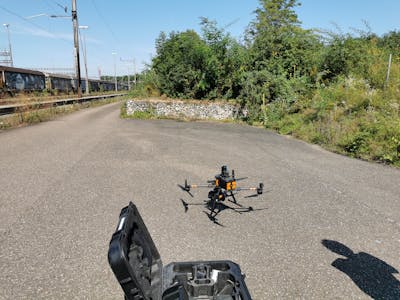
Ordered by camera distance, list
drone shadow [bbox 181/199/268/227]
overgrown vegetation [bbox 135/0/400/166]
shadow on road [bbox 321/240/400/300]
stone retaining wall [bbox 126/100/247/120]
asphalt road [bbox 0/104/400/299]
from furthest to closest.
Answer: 1. stone retaining wall [bbox 126/100/247/120]
2. overgrown vegetation [bbox 135/0/400/166]
3. drone shadow [bbox 181/199/268/227]
4. asphalt road [bbox 0/104/400/299]
5. shadow on road [bbox 321/240/400/300]

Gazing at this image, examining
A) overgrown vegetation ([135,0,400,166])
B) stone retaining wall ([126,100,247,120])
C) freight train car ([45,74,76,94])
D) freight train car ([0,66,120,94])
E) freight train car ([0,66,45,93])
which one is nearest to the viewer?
overgrown vegetation ([135,0,400,166])

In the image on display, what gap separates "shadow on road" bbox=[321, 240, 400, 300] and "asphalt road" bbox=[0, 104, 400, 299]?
0.04ft

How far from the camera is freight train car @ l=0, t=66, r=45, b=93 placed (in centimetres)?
2592

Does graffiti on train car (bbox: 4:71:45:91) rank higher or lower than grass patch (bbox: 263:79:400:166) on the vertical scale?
higher

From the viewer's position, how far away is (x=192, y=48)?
17.8 meters

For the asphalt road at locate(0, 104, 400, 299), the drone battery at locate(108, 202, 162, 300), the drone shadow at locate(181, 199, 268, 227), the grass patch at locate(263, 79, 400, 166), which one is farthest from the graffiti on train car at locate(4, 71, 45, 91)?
the drone battery at locate(108, 202, 162, 300)

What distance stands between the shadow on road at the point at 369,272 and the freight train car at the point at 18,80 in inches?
1131

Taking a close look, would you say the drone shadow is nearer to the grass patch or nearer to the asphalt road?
the asphalt road

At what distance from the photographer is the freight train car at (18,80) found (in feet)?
85.0

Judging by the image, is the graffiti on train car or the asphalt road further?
the graffiti on train car

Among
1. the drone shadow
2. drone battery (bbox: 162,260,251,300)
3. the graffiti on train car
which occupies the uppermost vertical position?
the graffiti on train car

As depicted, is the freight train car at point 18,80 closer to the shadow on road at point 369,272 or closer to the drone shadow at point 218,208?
the drone shadow at point 218,208

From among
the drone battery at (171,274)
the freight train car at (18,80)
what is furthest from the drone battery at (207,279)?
the freight train car at (18,80)

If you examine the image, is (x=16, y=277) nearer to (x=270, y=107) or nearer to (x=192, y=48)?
(x=270, y=107)
